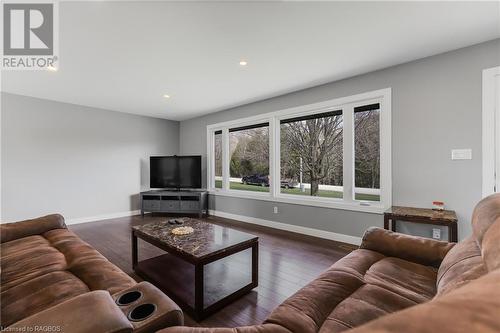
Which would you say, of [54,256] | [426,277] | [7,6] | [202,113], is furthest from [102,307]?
[202,113]

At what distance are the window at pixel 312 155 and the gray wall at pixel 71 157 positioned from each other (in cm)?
355

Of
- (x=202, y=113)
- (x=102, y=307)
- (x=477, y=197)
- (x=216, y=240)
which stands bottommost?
(x=216, y=240)

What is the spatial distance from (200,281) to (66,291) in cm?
81

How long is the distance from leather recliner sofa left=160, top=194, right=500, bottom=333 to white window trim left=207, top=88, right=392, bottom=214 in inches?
53.3

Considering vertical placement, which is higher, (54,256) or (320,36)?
(320,36)

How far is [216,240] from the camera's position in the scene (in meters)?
2.12

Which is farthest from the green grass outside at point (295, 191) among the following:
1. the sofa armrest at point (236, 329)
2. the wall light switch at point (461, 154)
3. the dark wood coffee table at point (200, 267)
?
the sofa armrest at point (236, 329)

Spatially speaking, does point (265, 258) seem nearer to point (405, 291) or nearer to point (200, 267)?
point (200, 267)

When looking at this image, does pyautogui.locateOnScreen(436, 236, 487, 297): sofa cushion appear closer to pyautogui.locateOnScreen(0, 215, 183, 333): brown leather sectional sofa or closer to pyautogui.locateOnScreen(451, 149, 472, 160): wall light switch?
pyautogui.locateOnScreen(0, 215, 183, 333): brown leather sectional sofa

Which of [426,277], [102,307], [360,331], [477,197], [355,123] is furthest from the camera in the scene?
[355,123]

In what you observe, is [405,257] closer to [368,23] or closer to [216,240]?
[216,240]

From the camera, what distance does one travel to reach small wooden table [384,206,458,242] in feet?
7.28

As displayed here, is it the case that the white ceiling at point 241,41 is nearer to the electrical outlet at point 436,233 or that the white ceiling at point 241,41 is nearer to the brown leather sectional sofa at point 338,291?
the brown leather sectional sofa at point 338,291

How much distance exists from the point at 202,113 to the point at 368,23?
13.1 ft
